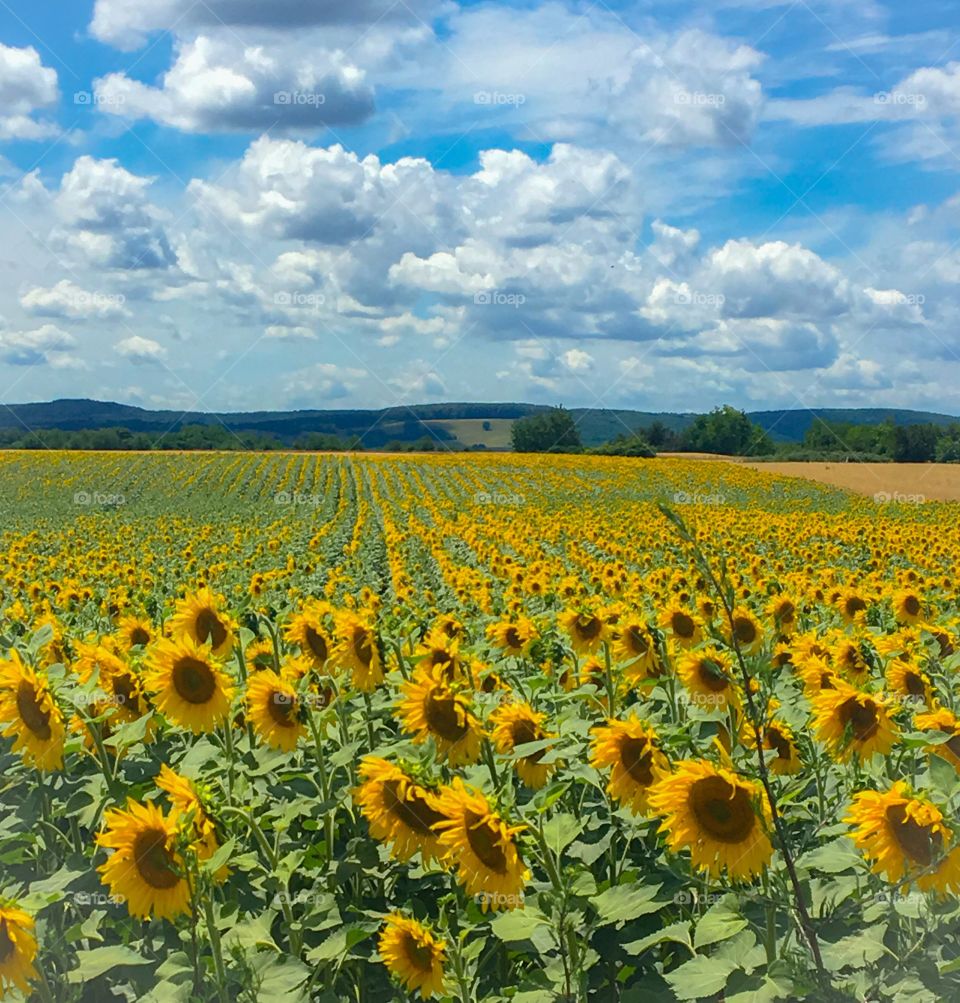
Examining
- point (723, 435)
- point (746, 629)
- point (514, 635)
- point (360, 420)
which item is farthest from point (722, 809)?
point (360, 420)

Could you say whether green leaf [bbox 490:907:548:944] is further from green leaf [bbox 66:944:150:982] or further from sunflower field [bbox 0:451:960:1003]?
green leaf [bbox 66:944:150:982]

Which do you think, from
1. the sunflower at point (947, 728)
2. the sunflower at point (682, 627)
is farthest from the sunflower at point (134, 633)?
the sunflower at point (947, 728)

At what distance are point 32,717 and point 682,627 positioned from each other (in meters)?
3.45

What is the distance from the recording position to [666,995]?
9.68 ft

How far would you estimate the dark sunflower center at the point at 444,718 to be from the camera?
3365 mm

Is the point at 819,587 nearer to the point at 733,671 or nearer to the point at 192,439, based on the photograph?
the point at 733,671

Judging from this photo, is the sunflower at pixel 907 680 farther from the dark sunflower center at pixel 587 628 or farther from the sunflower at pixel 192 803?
the sunflower at pixel 192 803

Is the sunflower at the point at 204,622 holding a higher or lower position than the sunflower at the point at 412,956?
higher

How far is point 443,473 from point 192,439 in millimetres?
36711

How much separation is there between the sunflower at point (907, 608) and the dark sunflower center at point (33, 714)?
18.5 feet

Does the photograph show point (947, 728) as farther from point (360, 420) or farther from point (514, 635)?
point (360, 420)

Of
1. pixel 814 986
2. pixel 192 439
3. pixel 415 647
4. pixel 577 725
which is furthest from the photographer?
pixel 192 439

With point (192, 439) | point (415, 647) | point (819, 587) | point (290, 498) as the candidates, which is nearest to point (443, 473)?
point (290, 498)

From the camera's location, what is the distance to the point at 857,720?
343cm
